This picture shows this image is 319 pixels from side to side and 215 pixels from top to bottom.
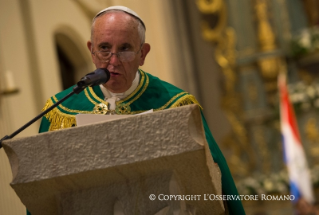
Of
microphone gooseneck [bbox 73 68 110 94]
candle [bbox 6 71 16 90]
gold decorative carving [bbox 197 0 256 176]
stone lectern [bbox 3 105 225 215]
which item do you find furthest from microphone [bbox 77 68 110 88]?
gold decorative carving [bbox 197 0 256 176]

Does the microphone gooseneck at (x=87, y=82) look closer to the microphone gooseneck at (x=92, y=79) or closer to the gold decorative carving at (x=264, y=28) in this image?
the microphone gooseneck at (x=92, y=79)

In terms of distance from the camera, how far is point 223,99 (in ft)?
28.5

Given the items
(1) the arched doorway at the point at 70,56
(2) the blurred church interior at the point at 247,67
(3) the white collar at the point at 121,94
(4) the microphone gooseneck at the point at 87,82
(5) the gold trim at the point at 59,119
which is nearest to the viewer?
(4) the microphone gooseneck at the point at 87,82

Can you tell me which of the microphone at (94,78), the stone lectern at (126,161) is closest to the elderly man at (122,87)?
the microphone at (94,78)

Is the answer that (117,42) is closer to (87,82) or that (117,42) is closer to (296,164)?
(87,82)

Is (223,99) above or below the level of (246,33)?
below

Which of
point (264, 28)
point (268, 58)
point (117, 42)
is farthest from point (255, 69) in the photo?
point (117, 42)

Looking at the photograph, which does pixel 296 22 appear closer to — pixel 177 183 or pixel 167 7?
pixel 167 7

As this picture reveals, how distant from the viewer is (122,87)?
2672mm

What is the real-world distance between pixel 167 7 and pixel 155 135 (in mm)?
6998

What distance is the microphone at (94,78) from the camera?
6.68ft

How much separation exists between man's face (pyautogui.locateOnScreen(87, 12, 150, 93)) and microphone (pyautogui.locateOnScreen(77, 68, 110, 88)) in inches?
14.5

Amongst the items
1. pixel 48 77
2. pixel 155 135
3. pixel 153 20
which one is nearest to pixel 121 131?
pixel 155 135

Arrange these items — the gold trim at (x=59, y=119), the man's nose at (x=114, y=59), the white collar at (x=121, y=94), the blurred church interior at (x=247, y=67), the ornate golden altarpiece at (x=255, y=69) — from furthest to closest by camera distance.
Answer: the ornate golden altarpiece at (x=255, y=69), the blurred church interior at (x=247, y=67), the white collar at (x=121, y=94), the gold trim at (x=59, y=119), the man's nose at (x=114, y=59)
